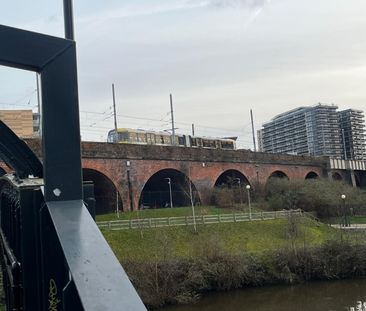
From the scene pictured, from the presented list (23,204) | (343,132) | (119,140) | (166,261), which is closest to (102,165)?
(119,140)

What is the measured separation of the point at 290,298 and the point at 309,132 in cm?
7856

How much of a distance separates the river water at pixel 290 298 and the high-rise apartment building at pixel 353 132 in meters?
76.6

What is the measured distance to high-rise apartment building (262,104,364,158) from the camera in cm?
9475

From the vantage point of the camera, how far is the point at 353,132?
95.9 meters

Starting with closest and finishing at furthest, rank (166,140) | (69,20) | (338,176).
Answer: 1. (69,20)
2. (166,140)
3. (338,176)

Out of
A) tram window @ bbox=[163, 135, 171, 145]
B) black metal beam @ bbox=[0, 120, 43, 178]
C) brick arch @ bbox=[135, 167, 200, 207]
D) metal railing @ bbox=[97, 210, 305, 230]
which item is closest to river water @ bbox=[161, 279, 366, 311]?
metal railing @ bbox=[97, 210, 305, 230]

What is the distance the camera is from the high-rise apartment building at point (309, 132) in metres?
94.8

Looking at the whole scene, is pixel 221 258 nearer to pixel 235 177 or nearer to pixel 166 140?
pixel 235 177

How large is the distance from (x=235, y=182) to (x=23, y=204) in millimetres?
44296

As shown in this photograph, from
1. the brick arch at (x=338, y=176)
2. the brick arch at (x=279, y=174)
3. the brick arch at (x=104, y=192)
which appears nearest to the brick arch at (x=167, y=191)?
the brick arch at (x=104, y=192)

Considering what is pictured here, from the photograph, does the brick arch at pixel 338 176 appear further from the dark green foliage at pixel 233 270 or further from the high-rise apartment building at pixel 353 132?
the high-rise apartment building at pixel 353 132

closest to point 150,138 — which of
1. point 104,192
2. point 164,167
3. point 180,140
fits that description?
point 180,140

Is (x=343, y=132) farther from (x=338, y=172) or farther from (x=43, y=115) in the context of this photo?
(x=43, y=115)

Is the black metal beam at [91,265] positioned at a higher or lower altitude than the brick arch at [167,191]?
lower
